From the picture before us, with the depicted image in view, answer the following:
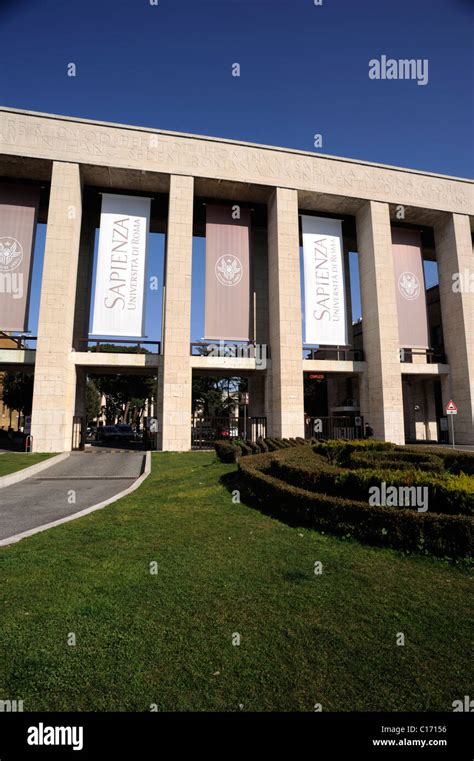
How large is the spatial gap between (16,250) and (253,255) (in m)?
18.7

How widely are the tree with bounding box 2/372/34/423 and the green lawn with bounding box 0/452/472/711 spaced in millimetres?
46261

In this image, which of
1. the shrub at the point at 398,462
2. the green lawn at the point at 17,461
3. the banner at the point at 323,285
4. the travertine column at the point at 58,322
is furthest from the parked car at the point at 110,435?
the shrub at the point at 398,462

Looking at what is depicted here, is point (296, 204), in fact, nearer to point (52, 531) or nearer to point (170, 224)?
point (170, 224)

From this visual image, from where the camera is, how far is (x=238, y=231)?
103ft

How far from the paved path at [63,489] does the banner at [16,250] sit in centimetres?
1104

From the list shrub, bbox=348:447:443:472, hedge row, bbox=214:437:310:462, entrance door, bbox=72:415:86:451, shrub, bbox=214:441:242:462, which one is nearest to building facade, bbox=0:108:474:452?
entrance door, bbox=72:415:86:451

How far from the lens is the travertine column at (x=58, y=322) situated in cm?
2505

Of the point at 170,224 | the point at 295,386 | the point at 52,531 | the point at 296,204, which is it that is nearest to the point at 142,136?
the point at 170,224

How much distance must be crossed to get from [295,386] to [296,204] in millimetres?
14374

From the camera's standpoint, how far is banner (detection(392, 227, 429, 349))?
1251 inches

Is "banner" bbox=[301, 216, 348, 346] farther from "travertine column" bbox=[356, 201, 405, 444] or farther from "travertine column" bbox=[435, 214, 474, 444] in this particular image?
"travertine column" bbox=[435, 214, 474, 444]

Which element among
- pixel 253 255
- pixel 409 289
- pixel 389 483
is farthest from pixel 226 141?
pixel 389 483

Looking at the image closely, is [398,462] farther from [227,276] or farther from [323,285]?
[227,276]
